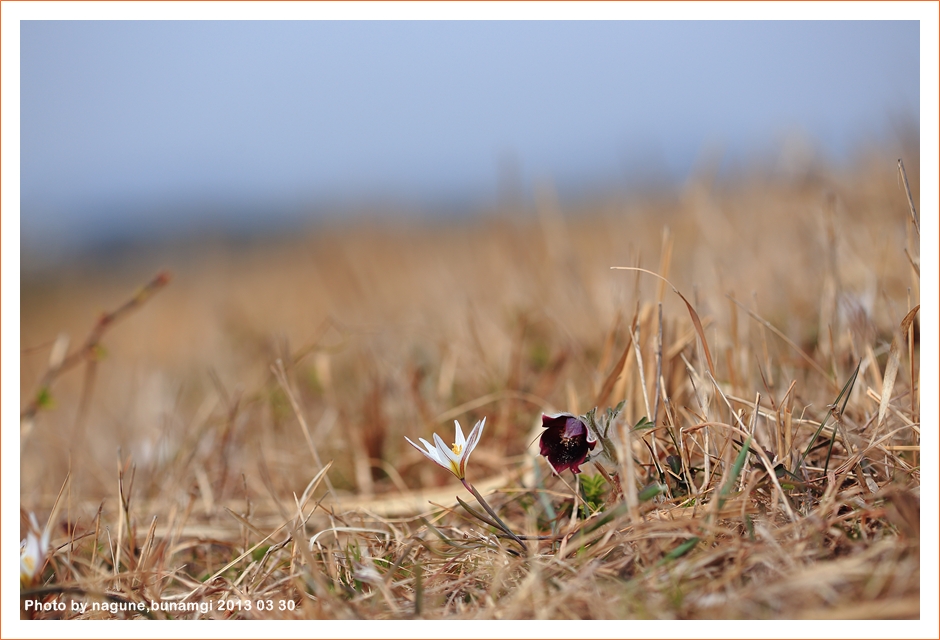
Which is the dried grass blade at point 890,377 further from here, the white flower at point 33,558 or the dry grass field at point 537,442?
the white flower at point 33,558

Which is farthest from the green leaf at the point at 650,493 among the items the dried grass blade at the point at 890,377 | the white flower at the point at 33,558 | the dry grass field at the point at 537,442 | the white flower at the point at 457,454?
the white flower at the point at 33,558

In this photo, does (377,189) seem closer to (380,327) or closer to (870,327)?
(380,327)

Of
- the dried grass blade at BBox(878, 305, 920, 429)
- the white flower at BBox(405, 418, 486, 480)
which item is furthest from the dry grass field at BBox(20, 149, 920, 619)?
the white flower at BBox(405, 418, 486, 480)

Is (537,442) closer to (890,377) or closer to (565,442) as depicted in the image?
(565,442)

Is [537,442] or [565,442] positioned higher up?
[565,442]

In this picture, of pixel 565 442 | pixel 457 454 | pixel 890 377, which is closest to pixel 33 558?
pixel 457 454

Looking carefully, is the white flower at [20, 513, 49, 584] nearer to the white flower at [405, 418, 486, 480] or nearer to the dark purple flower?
the white flower at [405, 418, 486, 480]

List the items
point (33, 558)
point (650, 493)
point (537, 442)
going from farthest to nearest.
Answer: point (537, 442)
point (33, 558)
point (650, 493)
